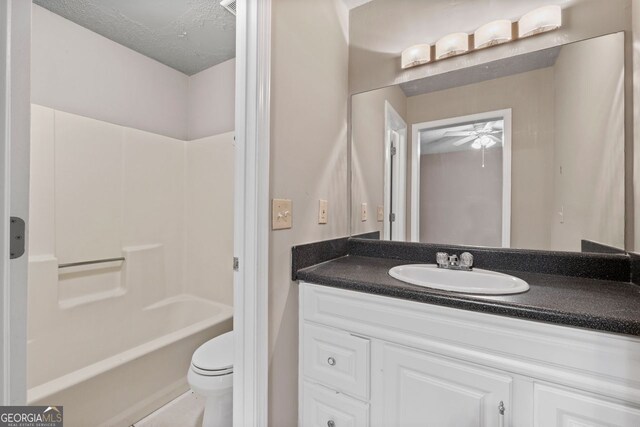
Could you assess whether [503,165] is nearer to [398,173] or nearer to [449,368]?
[398,173]

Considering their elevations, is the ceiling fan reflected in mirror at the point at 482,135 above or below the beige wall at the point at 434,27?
below

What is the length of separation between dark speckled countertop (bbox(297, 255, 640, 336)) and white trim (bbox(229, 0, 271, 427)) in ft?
0.77

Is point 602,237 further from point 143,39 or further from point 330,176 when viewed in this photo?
point 143,39

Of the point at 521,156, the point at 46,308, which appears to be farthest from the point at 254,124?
the point at 46,308

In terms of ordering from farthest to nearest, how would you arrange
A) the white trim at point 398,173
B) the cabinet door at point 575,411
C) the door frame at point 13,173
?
the white trim at point 398,173, the cabinet door at point 575,411, the door frame at point 13,173

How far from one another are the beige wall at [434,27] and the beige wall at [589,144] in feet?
0.24

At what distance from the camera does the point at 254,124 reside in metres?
1.07

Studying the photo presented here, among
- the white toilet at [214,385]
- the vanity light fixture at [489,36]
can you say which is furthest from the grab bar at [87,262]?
the vanity light fixture at [489,36]

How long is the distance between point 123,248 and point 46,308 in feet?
1.76

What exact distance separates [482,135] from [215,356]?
1.73 m

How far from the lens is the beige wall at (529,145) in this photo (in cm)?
125

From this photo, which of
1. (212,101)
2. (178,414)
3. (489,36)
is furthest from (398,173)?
(178,414)

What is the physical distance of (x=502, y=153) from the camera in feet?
4.42

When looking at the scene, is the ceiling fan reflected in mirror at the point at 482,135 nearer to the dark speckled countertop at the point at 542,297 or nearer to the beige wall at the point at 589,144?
the beige wall at the point at 589,144
